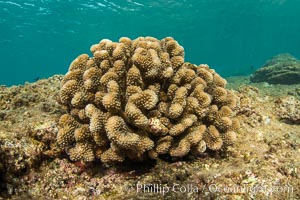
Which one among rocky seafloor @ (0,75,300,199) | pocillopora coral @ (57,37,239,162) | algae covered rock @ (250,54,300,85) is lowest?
rocky seafloor @ (0,75,300,199)

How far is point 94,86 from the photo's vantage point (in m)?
3.52

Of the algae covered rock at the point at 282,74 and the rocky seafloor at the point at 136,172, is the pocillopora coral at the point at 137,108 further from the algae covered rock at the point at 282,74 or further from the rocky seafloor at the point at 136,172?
the algae covered rock at the point at 282,74

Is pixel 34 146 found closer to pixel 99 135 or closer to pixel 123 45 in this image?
pixel 99 135

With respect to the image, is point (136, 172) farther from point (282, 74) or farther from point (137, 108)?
point (282, 74)

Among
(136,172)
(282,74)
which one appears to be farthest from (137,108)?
(282,74)

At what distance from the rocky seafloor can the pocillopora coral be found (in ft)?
0.72

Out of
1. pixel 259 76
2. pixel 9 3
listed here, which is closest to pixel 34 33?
pixel 9 3

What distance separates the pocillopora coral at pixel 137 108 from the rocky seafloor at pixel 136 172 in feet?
0.72

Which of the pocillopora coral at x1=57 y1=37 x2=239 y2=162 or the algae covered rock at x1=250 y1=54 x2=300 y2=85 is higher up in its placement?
the algae covered rock at x1=250 y1=54 x2=300 y2=85

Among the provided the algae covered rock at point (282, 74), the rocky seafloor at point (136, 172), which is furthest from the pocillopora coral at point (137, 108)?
the algae covered rock at point (282, 74)

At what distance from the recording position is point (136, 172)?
339cm

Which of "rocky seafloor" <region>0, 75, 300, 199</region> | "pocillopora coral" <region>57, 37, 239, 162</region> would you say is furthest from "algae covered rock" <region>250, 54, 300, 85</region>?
"pocillopora coral" <region>57, 37, 239, 162</region>

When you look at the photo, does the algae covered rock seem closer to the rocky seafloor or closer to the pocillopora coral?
the rocky seafloor

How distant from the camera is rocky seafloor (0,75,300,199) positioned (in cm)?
295
